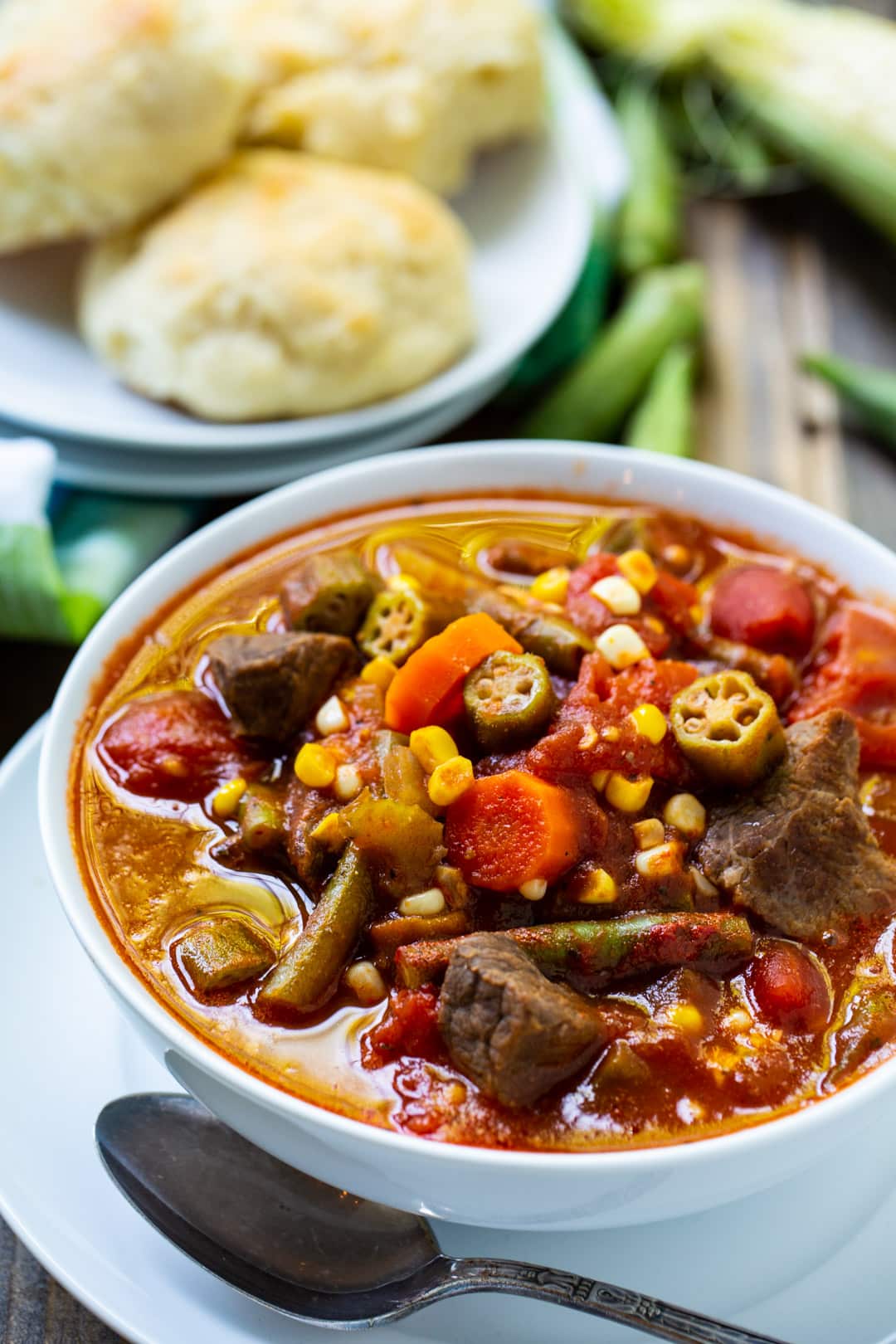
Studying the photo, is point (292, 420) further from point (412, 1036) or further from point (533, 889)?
point (412, 1036)

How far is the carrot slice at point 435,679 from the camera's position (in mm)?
2869

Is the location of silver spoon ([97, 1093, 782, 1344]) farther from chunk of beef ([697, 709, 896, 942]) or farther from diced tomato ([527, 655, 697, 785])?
diced tomato ([527, 655, 697, 785])

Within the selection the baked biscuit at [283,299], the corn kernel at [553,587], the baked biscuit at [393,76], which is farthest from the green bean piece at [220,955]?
the baked biscuit at [393,76]

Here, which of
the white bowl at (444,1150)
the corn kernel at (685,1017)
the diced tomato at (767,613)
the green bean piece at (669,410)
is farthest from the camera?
the green bean piece at (669,410)

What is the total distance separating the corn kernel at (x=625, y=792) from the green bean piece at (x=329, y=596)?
0.85 metres

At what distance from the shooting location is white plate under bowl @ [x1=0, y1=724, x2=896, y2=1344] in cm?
229

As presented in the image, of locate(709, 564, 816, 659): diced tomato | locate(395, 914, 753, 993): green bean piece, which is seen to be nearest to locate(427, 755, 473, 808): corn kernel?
locate(395, 914, 753, 993): green bean piece

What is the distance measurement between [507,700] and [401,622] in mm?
444

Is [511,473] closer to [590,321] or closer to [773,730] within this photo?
[773,730]

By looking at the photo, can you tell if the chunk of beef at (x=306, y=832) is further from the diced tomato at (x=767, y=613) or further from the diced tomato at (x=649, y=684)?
the diced tomato at (x=767, y=613)

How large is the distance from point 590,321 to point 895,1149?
11.2 ft

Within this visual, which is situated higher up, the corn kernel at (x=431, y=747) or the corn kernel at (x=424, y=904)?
the corn kernel at (x=431, y=747)

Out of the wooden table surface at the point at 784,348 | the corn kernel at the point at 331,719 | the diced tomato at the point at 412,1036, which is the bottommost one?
the wooden table surface at the point at 784,348

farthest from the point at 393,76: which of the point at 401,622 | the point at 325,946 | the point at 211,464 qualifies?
the point at 325,946
